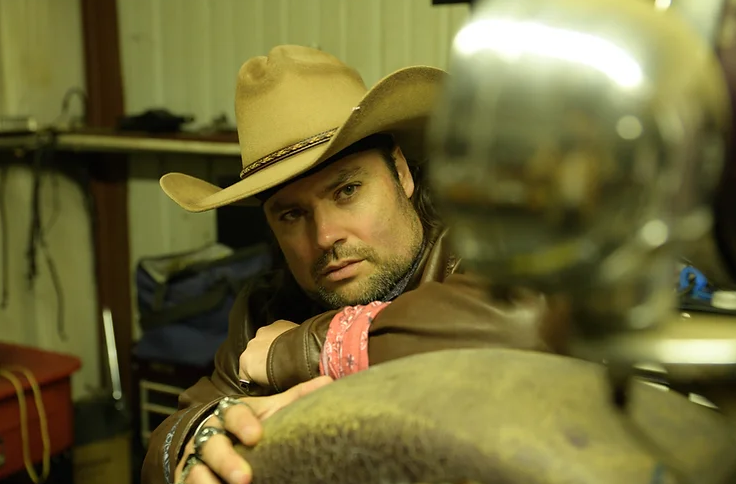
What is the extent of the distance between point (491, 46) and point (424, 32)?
203cm

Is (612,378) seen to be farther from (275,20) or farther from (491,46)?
(275,20)

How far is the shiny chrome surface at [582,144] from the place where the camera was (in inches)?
10.5

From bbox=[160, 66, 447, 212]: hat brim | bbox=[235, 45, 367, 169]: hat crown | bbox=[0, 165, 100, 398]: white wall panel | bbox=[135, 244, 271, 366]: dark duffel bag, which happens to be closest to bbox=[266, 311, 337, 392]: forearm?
bbox=[160, 66, 447, 212]: hat brim

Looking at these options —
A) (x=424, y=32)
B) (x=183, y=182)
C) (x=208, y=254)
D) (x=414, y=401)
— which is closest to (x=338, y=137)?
(x=183, y=182)

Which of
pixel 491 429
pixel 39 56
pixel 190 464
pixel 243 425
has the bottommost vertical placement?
pixel 190 464

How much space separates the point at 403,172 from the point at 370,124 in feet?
0.80

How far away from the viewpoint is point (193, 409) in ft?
3.28

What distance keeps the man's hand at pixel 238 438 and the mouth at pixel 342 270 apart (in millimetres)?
454

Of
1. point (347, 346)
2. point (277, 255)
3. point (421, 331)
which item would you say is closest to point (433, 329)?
point (421, 331)

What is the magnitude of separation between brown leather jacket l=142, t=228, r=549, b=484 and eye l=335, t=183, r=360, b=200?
18 centimetres

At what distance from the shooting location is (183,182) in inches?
51.6

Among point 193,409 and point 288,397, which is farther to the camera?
point 193,409

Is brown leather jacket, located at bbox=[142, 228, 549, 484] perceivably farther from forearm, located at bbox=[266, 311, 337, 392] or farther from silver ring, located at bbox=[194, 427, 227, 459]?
silver ring, located at bbox=[194, 427, 227, 459]

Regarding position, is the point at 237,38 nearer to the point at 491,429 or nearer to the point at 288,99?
the point at 288,99
